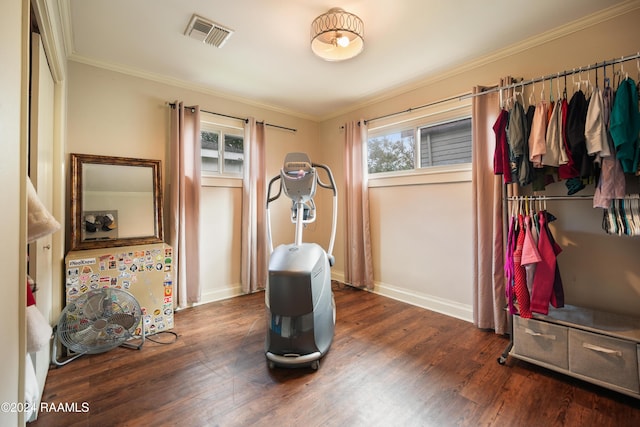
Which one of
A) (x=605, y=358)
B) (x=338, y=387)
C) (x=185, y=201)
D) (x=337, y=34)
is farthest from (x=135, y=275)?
(x=605, y=358)

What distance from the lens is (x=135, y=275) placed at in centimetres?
238

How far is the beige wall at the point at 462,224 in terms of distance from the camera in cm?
196

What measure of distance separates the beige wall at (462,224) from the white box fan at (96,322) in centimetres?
259

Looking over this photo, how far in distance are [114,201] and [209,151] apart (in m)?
1.15

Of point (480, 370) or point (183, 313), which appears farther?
point (183, 313)

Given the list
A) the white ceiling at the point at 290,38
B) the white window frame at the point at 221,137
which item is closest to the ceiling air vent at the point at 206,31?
the white ceiling at the point at 290,38

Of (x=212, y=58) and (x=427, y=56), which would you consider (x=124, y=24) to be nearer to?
(x=212, y=58)

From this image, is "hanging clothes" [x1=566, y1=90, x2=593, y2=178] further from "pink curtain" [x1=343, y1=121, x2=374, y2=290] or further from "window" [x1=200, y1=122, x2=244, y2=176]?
"window" [x1=200, y1=122, x2=244, y2=176]

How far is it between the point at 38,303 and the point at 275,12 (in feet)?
7.64

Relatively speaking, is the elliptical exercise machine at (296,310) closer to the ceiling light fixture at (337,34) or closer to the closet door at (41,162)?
the closet door at (41,162)

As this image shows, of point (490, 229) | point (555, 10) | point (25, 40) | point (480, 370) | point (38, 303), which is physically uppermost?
point (555, 10)

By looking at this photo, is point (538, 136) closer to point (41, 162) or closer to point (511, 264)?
point (511, 264)

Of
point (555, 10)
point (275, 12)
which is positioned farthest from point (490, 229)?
point (275, 12)

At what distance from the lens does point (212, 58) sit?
256 cm
